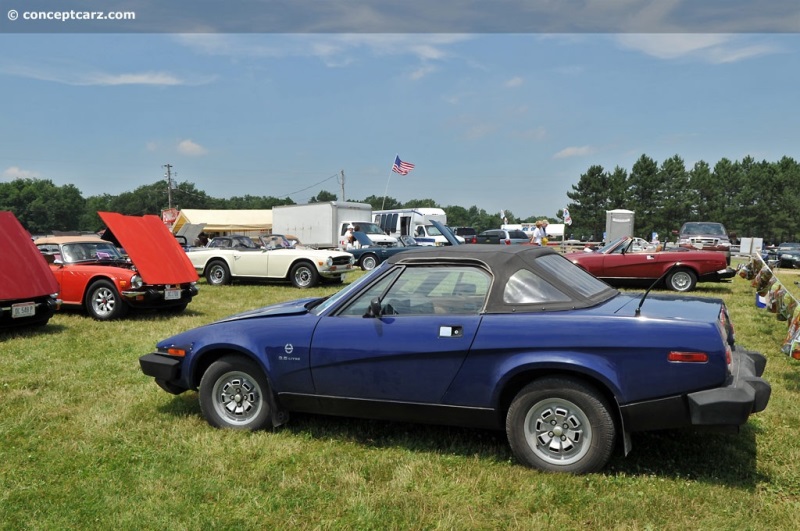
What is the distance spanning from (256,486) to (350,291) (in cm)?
143

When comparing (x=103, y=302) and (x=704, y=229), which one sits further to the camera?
(x=704, y=229)

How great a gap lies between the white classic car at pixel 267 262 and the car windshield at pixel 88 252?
155 inches

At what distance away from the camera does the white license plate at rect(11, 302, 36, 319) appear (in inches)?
297

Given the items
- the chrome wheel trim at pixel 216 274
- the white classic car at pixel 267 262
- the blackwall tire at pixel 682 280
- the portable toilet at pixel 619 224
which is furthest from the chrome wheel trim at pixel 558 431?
the portable toilet at pixel 619 224

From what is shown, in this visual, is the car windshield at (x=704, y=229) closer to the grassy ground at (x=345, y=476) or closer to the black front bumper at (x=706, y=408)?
the grassy ground at (x=345, y=476)

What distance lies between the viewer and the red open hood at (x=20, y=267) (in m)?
7.63

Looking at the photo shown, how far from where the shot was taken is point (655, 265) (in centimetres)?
1295

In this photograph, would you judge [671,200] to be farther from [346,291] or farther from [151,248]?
[346,291]

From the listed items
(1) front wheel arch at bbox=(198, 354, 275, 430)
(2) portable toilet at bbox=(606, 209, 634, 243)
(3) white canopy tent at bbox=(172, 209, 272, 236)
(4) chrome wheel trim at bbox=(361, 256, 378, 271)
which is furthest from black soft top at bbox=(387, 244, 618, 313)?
(3) white canopy tent at bbox=(172, 209, 272, 236)

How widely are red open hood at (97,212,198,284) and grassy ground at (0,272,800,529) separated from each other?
14.3 feet

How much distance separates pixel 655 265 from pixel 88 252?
39.1 ft

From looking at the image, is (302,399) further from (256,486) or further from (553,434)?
(553,434)

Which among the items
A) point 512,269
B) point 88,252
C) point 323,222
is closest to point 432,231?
point 323,222

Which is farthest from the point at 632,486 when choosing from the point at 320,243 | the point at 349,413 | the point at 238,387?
the point at 320,243
